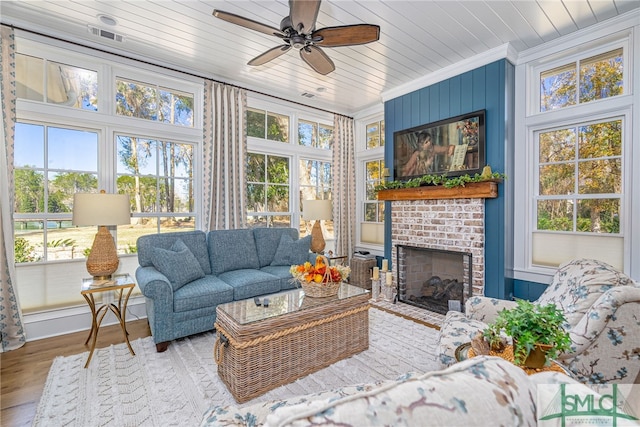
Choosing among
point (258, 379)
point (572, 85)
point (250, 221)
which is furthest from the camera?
point (250, 221)

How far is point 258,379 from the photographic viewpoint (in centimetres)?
199

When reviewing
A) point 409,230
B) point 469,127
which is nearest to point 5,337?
point 409,230

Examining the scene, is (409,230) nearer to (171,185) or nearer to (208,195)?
(208,195)

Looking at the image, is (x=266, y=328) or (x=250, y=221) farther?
(x=250, y=221)

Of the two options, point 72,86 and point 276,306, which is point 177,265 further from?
point 72,86

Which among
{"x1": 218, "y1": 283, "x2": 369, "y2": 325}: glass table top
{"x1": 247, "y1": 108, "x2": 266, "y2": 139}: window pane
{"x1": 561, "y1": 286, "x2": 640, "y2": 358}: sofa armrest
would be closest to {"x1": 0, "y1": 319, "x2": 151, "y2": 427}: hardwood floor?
{"x1": 218, "y1": 283, "x2": 369, "y2": 325}: glass table top

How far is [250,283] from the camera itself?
3066 mm

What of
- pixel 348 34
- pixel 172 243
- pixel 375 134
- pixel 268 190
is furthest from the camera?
pixel 375 134

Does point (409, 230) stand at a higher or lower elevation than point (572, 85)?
lower

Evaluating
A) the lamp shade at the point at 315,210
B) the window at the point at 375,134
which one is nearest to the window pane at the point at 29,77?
the lamp shade at the point at 315,210

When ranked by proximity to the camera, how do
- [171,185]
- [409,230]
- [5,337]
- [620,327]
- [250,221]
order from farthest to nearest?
1. [250,221]
2. [409,230]
3. [171,185]
4. [5,337]
5. [620,327]

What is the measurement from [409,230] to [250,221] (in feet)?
7.41

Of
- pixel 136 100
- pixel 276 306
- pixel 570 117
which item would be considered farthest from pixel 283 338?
pixel 570 117

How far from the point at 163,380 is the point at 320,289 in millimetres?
1300
